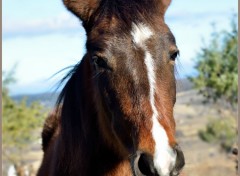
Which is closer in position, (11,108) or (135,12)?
(135,12)

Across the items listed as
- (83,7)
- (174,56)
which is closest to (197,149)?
(83,7)

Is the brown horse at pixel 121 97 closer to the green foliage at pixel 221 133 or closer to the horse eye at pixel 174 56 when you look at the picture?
the horse eye at pixel 174 56

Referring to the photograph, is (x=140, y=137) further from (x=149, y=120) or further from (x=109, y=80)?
(x=109, y=80)

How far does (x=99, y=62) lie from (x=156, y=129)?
2.33 ft

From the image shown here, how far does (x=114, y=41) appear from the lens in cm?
391

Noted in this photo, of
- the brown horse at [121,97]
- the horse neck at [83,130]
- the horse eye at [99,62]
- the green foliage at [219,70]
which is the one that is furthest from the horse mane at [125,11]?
the green foliage at [219,70]

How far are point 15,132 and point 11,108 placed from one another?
0.99m

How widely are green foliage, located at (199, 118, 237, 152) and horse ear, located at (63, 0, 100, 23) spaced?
21.1 metres

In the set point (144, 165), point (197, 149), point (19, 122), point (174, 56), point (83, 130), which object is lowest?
point (197, 149)

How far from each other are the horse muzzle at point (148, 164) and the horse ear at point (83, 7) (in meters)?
1.30

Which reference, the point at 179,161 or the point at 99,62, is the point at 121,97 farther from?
the point at 179,161

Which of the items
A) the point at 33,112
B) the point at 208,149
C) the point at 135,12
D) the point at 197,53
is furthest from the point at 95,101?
the point at 208,149

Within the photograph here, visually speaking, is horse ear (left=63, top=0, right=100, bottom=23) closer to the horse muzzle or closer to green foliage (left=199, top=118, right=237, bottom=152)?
the horse muzzle

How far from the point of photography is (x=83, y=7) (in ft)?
14.5
